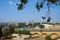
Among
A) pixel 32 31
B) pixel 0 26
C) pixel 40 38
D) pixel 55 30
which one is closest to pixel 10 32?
pixel 0 26

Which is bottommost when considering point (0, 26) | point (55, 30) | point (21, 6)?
point (55, 30)

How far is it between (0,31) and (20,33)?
4.23ft

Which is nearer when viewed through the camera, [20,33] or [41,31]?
[20,33]

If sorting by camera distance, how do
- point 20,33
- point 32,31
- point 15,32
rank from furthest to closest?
point 32,31, point 20,33, point 15,32

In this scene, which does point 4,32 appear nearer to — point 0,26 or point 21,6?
point 0,26

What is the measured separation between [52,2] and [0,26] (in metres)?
2.05

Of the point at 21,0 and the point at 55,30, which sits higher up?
the point at 21,0

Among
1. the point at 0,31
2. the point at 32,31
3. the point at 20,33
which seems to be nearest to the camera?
the point at 0,31

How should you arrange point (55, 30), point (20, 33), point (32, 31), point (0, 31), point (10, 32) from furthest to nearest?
point (55, 30) < point (32, 31) < point (20, 33) < point (10, 32) < point (0, 31)

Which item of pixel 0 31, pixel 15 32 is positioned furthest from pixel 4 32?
pixel 15 32

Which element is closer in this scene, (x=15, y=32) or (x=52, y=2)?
(x=52, y=2)

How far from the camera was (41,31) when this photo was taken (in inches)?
226

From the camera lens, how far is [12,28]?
4371 mm

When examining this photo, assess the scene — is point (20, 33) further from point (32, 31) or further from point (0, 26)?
point (0, 26)
